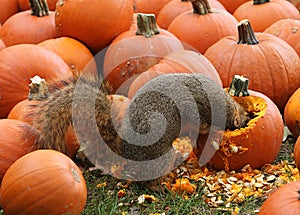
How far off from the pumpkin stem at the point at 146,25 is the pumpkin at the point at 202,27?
33cm

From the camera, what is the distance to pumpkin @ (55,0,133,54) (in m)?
4.01

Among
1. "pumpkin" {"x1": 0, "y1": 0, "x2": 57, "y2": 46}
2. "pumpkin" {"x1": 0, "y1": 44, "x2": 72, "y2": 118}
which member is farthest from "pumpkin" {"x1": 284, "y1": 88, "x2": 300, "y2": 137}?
"pumpkin" {"x1": 0, "y1": 0, "x2": 57, "y2": 46}

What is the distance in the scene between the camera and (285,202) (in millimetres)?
2344

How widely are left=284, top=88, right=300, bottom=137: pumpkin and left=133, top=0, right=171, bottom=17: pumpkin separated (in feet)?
6.18

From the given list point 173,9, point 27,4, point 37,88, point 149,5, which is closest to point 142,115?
point 37,88

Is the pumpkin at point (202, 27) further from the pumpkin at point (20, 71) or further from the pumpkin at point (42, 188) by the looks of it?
the pumpkin at point (42, 188)

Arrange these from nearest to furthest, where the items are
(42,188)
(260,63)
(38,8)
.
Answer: (42,188), (260,63), (38,8)

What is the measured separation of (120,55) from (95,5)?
1.30 ft

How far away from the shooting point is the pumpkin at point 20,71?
357 centimetres

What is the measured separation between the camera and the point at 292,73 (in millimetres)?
3840

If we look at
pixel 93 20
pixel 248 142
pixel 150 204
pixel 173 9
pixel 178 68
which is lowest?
pixel 150 204

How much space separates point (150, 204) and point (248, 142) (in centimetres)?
63

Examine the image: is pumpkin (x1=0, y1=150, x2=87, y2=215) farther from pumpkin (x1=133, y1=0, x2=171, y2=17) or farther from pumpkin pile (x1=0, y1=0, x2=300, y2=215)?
pumpkin (x1=133, y1=0, x2=171, y2=17)

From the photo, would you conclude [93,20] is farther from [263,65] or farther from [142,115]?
[142,115]
